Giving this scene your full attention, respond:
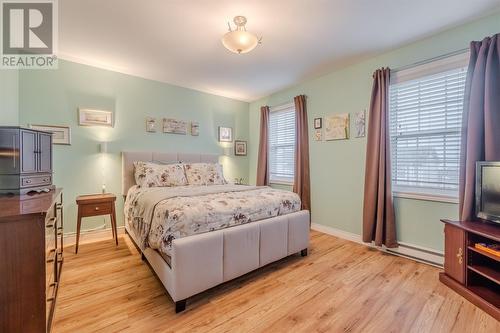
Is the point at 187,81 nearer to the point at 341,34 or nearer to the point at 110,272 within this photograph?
the point at 341,34

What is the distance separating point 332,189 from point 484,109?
1.84 metres

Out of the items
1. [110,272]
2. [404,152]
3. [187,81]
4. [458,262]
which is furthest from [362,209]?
[187,81]

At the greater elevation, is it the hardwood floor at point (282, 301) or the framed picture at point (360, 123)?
the framed picture at point (360, 123)

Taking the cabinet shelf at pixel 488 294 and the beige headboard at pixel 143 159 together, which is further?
the beige headboard at pixel 143 159

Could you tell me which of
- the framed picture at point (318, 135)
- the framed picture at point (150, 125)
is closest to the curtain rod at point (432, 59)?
the framed picture at point (318, 135)

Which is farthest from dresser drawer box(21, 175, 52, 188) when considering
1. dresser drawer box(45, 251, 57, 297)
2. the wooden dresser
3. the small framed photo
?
the small framed photo

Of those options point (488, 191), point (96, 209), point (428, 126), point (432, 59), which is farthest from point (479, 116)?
point (96, 209)

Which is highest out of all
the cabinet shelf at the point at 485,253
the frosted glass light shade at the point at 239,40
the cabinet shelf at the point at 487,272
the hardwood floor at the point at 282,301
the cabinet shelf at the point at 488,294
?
the frosted glass light shade at the point at 239,40

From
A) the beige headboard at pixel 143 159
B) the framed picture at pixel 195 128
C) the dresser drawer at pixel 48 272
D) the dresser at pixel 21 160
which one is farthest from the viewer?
the framed picture at pixel 195 128

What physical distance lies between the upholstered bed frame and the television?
1527 millimetres

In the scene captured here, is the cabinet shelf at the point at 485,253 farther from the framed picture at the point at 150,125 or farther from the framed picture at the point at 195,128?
the framed picture at the point at 150,125

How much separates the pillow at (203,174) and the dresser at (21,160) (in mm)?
1674

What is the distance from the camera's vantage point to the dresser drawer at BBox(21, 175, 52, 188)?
180 centimetres

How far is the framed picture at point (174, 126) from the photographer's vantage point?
12.1 ft
